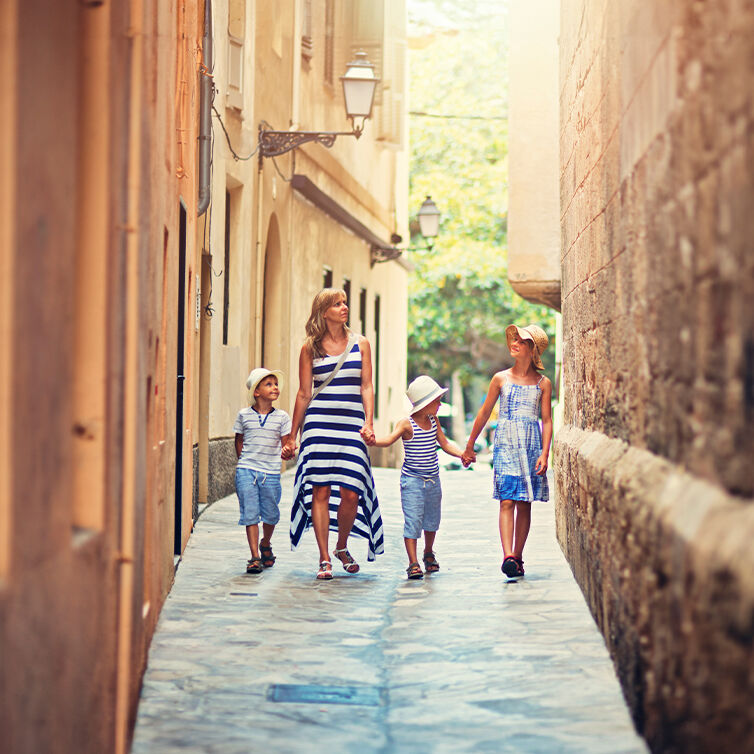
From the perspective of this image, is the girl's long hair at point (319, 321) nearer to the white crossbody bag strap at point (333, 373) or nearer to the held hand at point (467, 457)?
the white crossbody bag strap at point (333, 373)

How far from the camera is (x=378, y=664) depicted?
584 centimetres

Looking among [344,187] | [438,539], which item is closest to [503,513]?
[438,539]

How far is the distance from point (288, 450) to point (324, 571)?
30.6 inches

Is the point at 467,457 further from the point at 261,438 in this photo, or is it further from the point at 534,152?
the point at 534,152

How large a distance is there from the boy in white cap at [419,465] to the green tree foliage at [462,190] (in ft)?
93.6

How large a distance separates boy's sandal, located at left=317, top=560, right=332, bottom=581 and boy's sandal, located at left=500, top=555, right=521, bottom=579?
103 cm

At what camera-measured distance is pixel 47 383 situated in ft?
11.3

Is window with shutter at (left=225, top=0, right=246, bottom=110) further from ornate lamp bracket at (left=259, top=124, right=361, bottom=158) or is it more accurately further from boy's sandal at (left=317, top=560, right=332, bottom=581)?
boy's sandal at (left=317, top=560, right=332, bottom=581)

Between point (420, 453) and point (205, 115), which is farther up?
point (205, 115)

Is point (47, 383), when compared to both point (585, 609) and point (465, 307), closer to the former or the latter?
point (585, 609)

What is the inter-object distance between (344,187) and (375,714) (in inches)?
659

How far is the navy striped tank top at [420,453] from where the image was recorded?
8.28 metres

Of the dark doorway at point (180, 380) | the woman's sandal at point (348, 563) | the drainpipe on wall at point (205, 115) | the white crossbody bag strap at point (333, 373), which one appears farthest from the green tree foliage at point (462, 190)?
the woman's sandal at point (348, 563)

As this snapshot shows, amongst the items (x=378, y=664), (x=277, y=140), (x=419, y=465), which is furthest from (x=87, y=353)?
(x=277, y=140)
